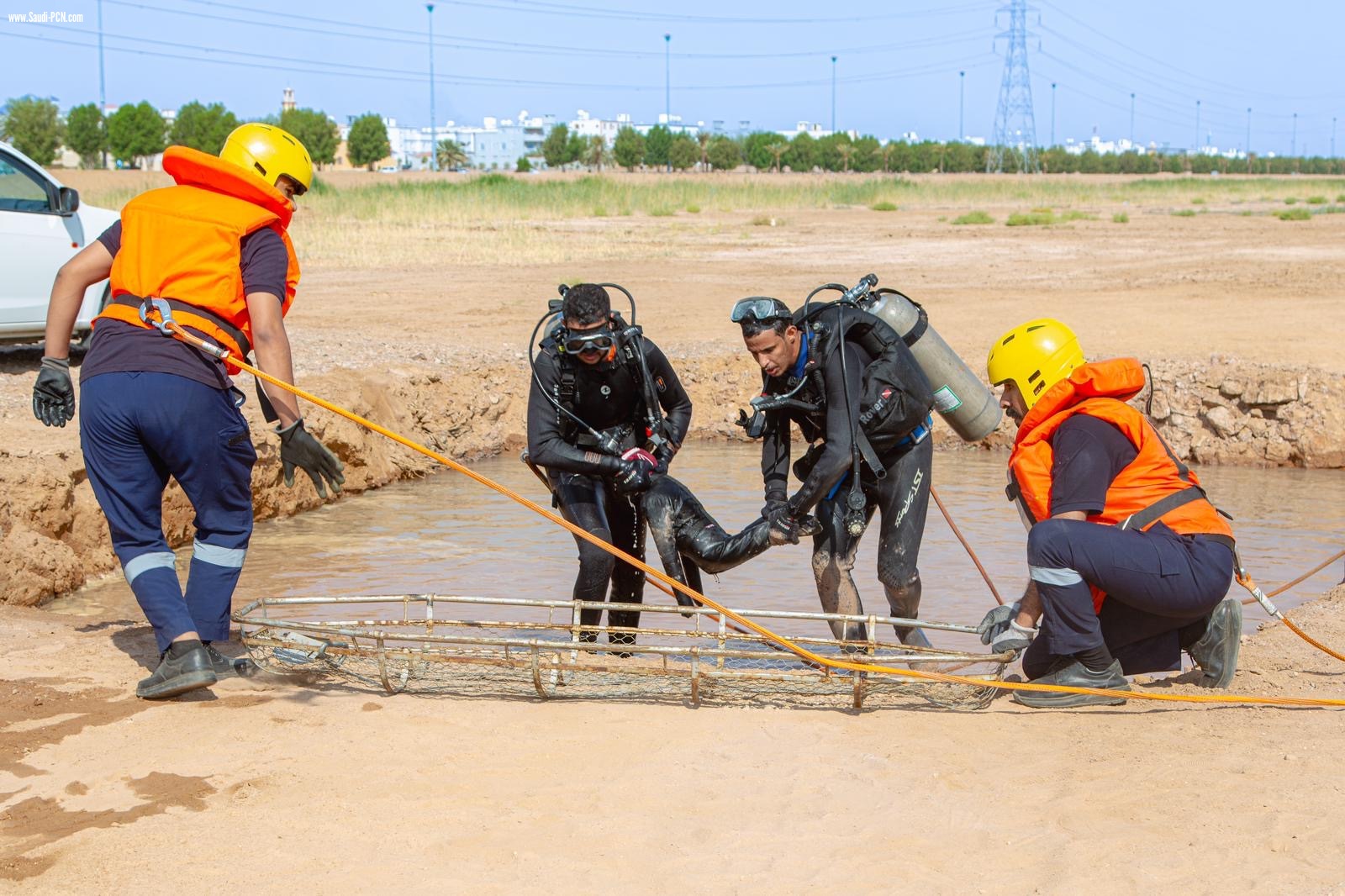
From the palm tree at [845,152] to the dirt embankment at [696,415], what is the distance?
93.2 metres

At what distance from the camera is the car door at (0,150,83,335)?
1091 cm

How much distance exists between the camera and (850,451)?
5.62 meters

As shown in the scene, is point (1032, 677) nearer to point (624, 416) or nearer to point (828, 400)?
point (828, 400)

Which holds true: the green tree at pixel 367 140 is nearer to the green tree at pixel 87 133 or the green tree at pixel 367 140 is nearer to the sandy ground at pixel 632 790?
the green tree at pixel 87 133

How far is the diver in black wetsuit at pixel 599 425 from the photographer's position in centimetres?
587

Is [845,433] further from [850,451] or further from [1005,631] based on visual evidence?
[1005,631]

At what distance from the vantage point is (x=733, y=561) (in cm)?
587

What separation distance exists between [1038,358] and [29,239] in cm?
890

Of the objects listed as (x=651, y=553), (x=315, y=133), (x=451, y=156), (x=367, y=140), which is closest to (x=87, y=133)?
(x=315, y=133)

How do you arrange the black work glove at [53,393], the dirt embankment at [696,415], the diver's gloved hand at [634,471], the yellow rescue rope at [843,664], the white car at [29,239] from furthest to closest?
the white car at [29,239] < the dirt embankment at [696,415] < the diver's gloved hand at [634,471] < the black work glove at [53,393] < the yellow rescue rope at [843,664]

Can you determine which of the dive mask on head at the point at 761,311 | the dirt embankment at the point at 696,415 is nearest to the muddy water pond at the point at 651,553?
the dirt embankment at the point at 696,415

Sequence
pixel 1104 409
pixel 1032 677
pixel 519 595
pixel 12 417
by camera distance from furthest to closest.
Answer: pixel 12 417 → pixel 519 595 → pixel 1032 677 → pixel 1104 409

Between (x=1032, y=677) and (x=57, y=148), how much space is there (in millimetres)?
74955

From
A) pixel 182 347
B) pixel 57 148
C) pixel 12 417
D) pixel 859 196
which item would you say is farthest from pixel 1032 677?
pixel 57 148
